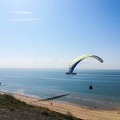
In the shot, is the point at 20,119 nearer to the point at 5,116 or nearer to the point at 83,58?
the point at 5,116

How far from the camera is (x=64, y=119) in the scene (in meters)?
15.9

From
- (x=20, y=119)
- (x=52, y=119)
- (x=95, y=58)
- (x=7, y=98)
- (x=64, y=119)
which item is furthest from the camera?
(x=95, y=58)

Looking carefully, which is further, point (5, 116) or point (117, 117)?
point (117, 117)

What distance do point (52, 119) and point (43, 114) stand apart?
5.76 feet

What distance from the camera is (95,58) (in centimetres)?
4950

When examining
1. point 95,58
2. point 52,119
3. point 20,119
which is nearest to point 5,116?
A: point 20,119

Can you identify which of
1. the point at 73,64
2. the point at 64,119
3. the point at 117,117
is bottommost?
the point at 117,117

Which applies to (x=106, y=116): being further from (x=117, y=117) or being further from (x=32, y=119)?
(x=32, y=119)

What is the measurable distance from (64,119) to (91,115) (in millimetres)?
18983

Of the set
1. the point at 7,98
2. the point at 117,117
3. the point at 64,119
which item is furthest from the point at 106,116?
the point at 64,119

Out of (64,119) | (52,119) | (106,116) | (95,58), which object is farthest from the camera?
(95,58)

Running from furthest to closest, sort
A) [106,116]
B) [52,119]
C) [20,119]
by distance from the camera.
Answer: [106,116], [52,119], [20,119]

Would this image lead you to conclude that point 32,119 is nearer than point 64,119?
Yes

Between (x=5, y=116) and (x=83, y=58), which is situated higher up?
(x=83, y=58)
